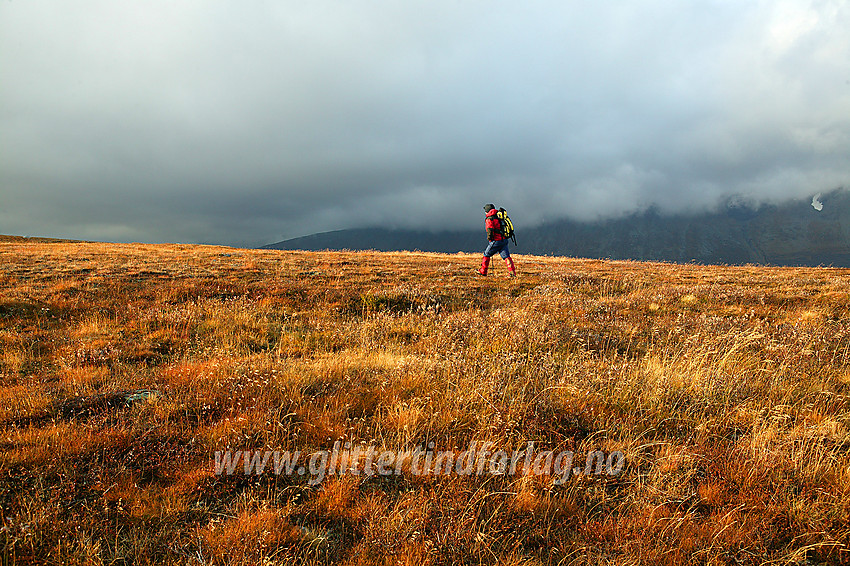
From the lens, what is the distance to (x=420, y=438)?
12.6 ft

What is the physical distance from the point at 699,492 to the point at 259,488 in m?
3.60

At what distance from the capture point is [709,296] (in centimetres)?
1297

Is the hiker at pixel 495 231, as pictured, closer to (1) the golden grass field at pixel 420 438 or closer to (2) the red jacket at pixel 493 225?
(2) the red jacket at pixel 493 225

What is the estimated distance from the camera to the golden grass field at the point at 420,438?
262cm

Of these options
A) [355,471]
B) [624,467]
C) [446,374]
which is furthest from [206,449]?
[624,467]

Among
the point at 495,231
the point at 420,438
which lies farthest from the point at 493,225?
the point at 420,438

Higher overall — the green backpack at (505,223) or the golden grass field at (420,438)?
the green backpack at (505,223)

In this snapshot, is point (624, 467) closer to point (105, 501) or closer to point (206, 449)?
point (206, 449)

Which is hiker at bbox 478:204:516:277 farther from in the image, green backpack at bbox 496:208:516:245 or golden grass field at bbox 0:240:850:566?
golden grass field at bbox 0:240:850:566

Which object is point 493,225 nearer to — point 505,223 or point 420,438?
point 505,223

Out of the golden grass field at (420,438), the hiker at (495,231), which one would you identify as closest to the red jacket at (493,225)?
the hiker at (495,231)

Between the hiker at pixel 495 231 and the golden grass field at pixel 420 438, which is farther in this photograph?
the hiker at pixel 495 231

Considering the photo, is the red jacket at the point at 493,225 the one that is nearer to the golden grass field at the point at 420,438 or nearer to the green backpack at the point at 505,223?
the green backpack at the point at 505,223

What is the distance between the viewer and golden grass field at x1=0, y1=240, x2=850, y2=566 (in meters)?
2.62
